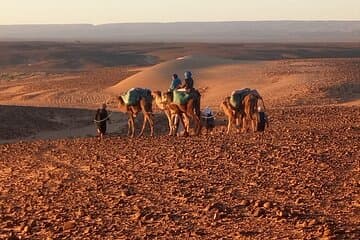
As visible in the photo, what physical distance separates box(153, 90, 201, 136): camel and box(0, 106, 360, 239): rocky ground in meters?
1.90

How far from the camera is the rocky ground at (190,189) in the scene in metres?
9.30

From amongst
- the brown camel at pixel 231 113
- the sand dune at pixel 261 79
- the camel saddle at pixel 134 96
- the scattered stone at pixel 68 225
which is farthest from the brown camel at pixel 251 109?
the sand dune at pixel 261 79

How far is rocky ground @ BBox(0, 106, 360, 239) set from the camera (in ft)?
30.5

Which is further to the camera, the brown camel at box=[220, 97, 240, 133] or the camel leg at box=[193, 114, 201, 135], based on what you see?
the brown camel at box=[220, 97, 240, 133]

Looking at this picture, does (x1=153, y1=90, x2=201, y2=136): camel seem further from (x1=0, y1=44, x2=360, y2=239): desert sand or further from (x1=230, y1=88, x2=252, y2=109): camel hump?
(x1=0, y1=44, x2=360, y2=239): desert sand

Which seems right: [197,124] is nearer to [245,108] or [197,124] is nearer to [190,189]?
[245,108]

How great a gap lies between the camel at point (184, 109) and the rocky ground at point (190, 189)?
74.8 inches

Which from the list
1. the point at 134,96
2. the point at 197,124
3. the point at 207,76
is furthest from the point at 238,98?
the point at 207,76

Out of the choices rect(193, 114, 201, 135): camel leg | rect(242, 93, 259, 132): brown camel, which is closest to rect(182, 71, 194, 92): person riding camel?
rect(193, 114, 201, 135): camel leg

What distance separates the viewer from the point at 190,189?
37.4 ft

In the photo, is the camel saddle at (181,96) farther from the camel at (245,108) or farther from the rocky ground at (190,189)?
the rocky ground at (190,189)

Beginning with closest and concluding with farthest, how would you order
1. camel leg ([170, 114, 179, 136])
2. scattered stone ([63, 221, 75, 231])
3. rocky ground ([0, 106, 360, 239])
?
1. rocky ground ([0, 106, 360, 239])
2. scattered stone ([63, 221, 75, 231])
3. camel leg ([170, 114, 179, 136])

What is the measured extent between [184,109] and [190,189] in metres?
7.76

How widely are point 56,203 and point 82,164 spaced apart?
3444mm
